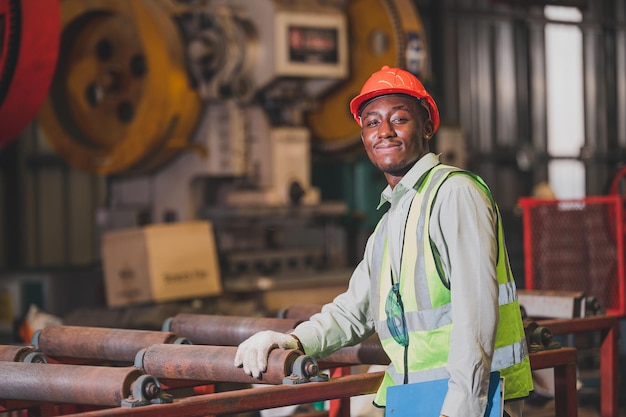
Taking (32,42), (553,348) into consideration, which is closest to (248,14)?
(32,42)

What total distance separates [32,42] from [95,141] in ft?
10.7

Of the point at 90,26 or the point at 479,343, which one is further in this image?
the point at 90,26

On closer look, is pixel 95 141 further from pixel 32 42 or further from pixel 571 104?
pixel 571 104

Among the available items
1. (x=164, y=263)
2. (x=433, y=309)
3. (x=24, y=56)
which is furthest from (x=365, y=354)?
(x=164, y=263)

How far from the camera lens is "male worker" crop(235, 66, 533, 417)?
2338mm

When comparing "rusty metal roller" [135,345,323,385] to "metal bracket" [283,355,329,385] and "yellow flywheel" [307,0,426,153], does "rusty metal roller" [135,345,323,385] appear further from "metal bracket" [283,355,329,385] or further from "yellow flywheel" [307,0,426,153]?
"yellow flywheel" [307,0,426,153]

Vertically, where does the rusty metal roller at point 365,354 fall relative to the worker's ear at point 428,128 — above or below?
below

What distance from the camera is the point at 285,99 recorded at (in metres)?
6.56

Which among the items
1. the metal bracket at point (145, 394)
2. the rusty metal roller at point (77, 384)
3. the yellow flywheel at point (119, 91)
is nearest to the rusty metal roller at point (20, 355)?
the rusty metal roller at point (77, 384)

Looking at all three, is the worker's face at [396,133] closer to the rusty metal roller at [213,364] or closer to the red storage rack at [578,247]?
the rusty metal roller at [213,364]

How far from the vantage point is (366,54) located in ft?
22.8

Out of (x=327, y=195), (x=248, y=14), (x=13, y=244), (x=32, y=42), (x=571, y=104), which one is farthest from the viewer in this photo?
(x=571, y=104)

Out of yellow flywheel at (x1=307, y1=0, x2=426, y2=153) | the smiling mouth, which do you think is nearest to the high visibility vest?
the smiling mouth

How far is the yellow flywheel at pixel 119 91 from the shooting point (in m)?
6.21
